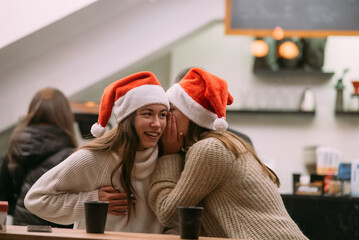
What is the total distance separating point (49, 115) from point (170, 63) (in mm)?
Result: 2394

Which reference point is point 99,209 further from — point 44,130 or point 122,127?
point 44,130

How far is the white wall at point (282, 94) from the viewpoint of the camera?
5.04 meters

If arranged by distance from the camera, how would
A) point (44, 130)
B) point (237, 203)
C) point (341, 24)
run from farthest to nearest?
point (341, 24) → point (44, 130) → point (237, 203)

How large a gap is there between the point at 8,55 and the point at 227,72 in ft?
7.12

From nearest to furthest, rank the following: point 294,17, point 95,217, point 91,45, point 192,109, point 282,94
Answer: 1. point 95,217
2. point 192,109
3. point 294,17
4. point 91,45
5. point 282,94

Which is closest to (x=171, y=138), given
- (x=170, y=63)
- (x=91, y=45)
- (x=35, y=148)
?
(x=35, y=148)

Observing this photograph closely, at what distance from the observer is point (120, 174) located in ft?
6.30

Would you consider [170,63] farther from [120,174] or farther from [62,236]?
[62,236]

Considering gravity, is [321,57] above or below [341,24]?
below

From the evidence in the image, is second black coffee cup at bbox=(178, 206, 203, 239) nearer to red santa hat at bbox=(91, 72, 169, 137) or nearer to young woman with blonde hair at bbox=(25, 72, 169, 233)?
young woman with blonde hair at bbox=(25, 72, 169, 233)

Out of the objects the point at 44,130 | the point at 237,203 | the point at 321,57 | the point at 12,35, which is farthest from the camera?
the point at 321,57

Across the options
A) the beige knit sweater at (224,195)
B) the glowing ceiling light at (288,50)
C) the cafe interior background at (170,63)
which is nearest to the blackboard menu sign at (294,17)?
the cafe interior background at (170,63)

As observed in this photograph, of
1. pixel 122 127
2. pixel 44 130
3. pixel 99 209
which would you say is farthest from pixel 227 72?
pixel 99 209

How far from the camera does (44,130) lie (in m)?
2.83
